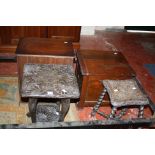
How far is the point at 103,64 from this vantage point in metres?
2.99

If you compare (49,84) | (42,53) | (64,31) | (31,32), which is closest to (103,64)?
(42,53)

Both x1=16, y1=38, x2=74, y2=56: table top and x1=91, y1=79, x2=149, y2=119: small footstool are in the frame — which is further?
x1=16, y1=38, x2=74, y2=56: table top

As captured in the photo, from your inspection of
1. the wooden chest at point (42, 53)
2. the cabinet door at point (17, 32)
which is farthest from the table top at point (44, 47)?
the cabinet door at point (17, 32)

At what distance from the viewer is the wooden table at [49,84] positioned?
227cm

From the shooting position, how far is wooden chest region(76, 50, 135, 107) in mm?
2859

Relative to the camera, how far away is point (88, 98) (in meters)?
3.14

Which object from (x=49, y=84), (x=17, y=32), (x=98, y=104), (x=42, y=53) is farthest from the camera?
(x=17, y=32)

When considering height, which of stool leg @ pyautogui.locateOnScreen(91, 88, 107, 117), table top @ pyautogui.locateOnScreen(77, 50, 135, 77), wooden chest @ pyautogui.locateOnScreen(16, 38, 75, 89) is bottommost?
stool leg @ pyautogui.locateOnScreen(91, 88, 107, 117)

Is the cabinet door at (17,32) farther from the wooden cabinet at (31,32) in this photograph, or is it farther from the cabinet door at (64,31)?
the cabinet door at (64,31)

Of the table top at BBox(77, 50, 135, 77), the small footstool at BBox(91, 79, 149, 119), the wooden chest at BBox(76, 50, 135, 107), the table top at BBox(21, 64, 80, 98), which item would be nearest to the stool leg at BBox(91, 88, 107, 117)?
the small footstool at BBox(91, 79, 149, 119)

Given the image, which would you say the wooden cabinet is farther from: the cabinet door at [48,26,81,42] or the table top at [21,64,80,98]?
the table top at [21,64,80,98]

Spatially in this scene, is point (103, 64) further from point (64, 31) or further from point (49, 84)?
point (64, 31)

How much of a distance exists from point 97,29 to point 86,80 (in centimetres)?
323

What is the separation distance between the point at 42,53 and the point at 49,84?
617mm
